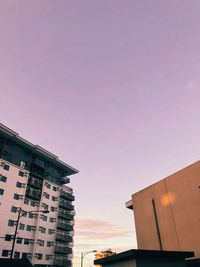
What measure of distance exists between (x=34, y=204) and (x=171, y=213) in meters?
41.6

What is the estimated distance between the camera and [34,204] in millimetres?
63438

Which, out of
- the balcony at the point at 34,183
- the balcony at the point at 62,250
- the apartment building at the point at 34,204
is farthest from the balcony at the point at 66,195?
the balcony at the point at 62,250

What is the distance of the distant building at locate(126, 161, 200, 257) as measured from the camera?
30.6 m

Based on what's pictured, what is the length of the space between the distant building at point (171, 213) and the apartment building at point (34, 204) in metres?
Answer: 26.8

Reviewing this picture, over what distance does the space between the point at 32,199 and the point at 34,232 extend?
8.58 meters

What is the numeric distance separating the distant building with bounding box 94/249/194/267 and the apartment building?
125 feet

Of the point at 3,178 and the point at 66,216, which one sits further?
the point at 66,216

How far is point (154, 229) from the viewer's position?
37.4 m

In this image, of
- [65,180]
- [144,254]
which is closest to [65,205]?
[65,180]

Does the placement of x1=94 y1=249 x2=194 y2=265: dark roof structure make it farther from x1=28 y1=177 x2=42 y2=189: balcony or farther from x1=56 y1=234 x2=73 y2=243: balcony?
x1=56 y1=234 x2=73 y2=243: balcony

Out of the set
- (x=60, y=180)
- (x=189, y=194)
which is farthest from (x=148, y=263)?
(x=60, y=180)

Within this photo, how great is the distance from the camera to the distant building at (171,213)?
100 feet

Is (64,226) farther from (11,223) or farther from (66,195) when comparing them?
(11,223)

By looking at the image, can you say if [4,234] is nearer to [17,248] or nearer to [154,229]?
[17,248]
